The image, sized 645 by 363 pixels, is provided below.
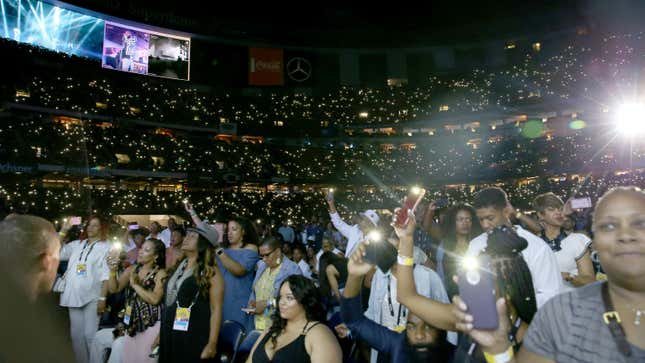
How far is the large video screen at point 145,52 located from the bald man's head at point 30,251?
31.6m

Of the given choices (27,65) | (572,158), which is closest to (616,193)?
(27,65)

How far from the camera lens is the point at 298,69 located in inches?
1390

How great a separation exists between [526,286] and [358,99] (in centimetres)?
3841

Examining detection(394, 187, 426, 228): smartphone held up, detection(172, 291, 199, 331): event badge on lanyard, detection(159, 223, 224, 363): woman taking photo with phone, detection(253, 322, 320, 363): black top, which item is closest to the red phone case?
detection(394, 187, 426, 228): smartphone held up

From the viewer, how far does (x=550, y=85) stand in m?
37.6

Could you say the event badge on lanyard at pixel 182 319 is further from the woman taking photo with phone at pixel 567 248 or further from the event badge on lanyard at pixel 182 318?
the woman taking photo with phone at pixel 567 248

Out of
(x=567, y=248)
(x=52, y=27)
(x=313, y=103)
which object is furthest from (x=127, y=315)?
(x=313, y=103)

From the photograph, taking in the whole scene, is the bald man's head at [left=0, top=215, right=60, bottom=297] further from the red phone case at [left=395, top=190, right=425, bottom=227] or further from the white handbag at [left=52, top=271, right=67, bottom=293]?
the white handbag at [left=52, top=271, right=67, bottom=293]

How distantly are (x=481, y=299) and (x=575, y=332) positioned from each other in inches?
18.2

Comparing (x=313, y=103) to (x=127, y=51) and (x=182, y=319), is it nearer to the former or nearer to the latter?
(x=127, y=51)

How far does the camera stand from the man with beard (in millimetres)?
2955

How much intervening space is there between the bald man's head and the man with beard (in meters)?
1.86

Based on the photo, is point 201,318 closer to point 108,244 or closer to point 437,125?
point 108,244

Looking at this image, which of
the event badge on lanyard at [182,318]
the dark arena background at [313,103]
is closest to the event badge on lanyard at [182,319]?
the event badge on lanyard at [182,318]
